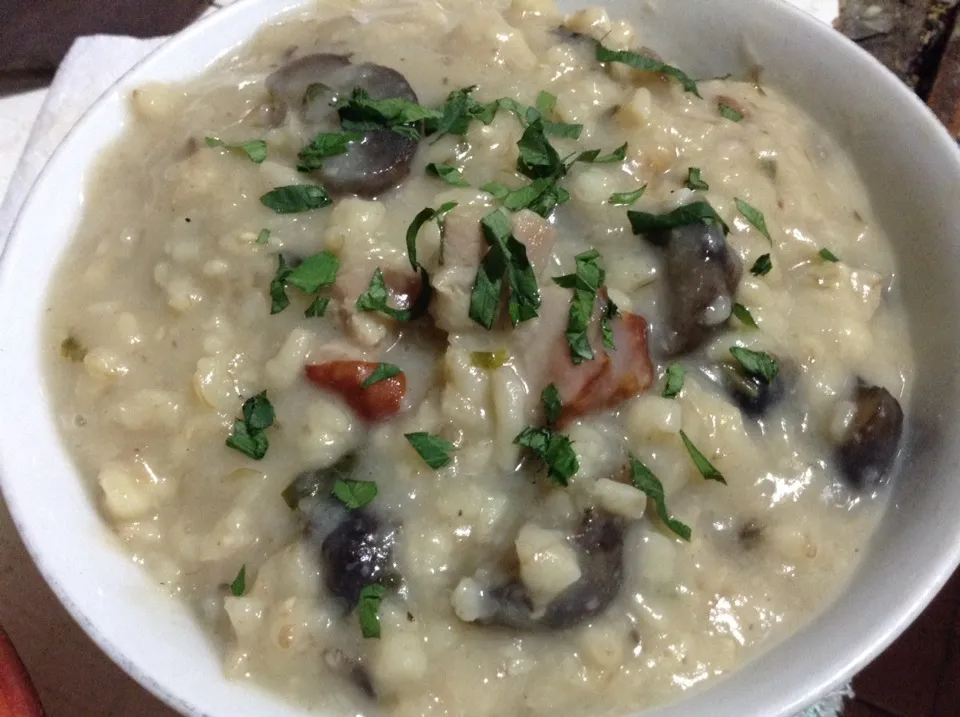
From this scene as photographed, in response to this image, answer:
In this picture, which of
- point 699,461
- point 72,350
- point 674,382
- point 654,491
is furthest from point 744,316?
point 72,350

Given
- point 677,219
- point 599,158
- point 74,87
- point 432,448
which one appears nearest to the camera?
point 432,448

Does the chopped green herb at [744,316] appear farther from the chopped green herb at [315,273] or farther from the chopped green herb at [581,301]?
the chopped green herb at [315,273]

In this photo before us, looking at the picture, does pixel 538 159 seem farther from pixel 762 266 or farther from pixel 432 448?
pixel 432 448

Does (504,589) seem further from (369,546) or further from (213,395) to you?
(213,395)

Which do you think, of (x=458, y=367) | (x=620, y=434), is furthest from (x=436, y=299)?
(x=620, y=434)

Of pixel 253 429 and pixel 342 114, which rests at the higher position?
pixel 342 114

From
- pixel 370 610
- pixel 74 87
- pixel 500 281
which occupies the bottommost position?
pixel 74 87
